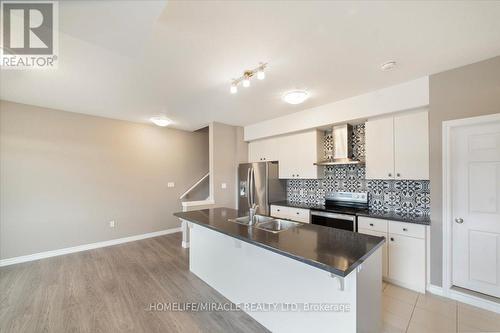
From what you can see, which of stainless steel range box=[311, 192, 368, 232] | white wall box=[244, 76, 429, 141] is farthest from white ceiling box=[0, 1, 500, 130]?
stainless steel range box=[311, 192, 368, 232]

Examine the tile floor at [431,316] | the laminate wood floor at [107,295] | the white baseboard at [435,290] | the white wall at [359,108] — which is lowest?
the laminate wood floor at [107,295]

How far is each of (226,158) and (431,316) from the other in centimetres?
383

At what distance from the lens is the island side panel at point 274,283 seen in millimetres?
1442

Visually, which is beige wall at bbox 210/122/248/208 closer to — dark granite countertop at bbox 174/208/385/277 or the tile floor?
dark granite countertop at bbox 174/208/385/277

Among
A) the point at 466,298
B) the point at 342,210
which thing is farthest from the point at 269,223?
the point at 466,298

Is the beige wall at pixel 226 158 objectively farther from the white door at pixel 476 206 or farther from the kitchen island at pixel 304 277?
the white door at pixel 476 206

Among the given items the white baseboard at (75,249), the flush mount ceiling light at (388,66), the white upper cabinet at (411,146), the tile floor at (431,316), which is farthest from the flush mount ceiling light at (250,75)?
the white baseboard at (75,249)

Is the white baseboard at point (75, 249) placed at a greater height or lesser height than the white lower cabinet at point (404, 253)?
lesser

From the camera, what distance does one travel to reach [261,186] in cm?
418

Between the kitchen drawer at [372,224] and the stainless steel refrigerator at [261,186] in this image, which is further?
the stainless steel refrigerator at [261,186]

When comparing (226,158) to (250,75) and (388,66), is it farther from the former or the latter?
(388,66)

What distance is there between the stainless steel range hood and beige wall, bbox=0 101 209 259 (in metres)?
3.70

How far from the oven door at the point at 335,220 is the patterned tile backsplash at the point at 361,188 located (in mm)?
570

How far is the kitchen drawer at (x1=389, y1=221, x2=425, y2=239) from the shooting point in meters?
2.43
